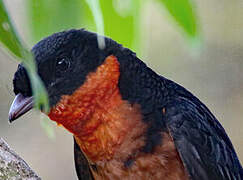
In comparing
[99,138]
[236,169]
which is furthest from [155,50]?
[99,138]

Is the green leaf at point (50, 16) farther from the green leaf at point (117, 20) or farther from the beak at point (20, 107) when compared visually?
the beak at point (20, 107)

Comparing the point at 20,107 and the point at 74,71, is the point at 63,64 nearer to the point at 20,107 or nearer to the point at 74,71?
the point at 74,71

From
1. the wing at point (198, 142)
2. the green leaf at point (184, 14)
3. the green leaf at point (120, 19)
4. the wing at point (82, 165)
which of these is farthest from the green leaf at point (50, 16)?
the wing at point (82, 165)

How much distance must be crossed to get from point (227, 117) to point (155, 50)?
46.8 inches

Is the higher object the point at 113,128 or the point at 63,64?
the point at 63,64

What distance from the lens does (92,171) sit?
9.89 feet

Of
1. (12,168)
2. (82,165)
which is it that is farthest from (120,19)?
(82,165)

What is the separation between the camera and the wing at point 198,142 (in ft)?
9.09

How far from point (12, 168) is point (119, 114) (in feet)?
2.34

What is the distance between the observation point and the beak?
2.37m

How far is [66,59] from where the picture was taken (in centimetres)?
264

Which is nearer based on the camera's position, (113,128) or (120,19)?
(120,19)

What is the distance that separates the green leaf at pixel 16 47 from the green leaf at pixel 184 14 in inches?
11.0

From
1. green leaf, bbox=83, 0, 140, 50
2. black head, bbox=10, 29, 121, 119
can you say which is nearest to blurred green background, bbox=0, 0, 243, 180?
black head, bbox=10, 29, 121, 119
